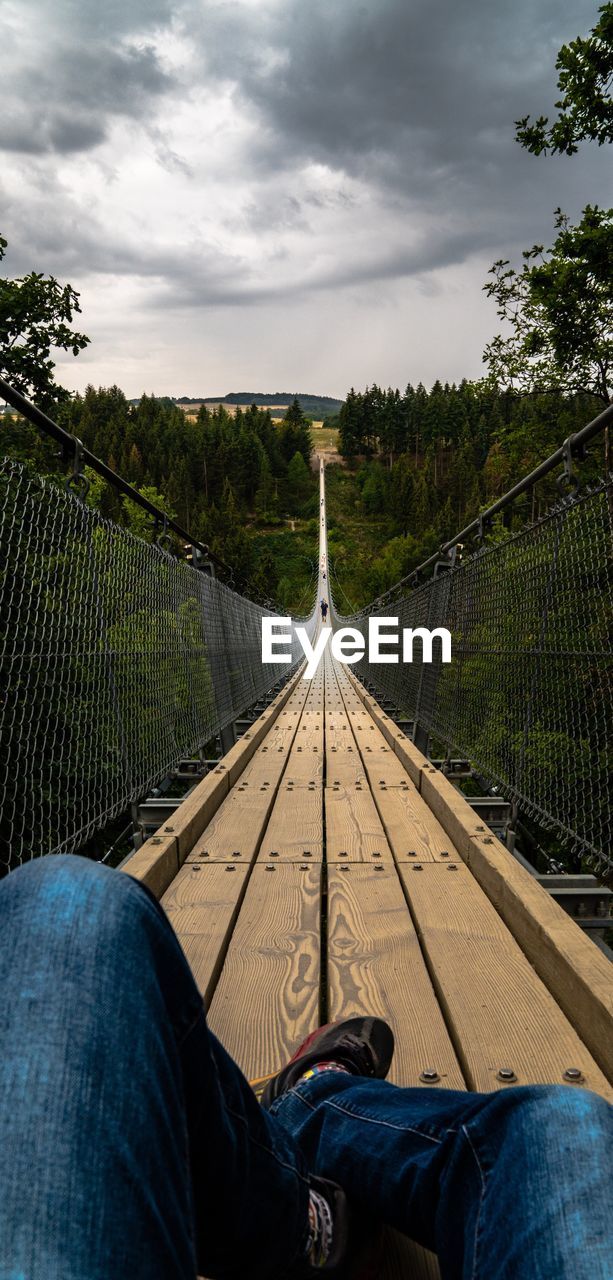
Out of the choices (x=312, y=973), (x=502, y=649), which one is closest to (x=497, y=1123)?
(x=312, y=973)

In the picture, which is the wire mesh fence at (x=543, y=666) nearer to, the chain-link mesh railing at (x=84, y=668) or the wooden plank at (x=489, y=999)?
the wooden plank at (x=489, y=999)

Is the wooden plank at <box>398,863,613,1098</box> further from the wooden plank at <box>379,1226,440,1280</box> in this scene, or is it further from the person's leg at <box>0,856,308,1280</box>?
the person's leg at <box>0,856,308,1280</box>

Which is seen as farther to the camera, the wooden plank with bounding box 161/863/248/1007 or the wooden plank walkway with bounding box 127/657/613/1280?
the wooden plank with bounding box 161/863/248/1007

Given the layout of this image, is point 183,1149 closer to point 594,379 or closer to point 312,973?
point 312,973

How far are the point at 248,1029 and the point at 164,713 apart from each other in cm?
218

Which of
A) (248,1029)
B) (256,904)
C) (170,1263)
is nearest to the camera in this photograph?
(170,1263)

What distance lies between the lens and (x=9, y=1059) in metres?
0.59

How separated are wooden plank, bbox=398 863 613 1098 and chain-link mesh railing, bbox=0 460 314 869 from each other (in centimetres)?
92

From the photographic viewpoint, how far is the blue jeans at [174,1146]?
537 mm

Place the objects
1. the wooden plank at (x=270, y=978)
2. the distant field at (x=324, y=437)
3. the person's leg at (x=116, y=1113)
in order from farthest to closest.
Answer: the distant field at (x=324, y=437) < the wooden plank at (x=270, y=978) < the person's leg at (x=116, y=1113)

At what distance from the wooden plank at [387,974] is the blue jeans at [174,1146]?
1.32 ft

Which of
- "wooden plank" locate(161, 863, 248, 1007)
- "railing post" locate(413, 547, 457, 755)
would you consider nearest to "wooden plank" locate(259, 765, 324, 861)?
"wooden plank" locate(161, 863, 248, 1007)

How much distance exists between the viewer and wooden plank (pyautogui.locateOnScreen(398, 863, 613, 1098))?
1316 millimetres

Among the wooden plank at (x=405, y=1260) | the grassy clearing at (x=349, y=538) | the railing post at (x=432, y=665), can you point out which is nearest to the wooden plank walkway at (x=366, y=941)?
the wooden plank at (x=405, y=1260)
